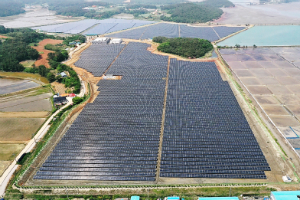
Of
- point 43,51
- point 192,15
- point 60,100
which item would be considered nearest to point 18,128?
point 60,100

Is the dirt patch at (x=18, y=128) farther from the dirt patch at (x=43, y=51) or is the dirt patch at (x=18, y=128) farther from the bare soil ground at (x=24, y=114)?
the dirt patch at (x=43, y=51)

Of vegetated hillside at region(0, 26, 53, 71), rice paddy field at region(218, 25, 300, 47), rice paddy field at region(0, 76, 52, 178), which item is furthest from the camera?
rice paddy field at region(218, 25, 300, 47)

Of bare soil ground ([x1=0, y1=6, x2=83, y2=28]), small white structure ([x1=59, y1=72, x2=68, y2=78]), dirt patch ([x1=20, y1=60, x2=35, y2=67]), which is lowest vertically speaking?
small white structure ([x1=59, y1=72, x2=68, y2=78])

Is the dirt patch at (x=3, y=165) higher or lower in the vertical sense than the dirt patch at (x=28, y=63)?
lower

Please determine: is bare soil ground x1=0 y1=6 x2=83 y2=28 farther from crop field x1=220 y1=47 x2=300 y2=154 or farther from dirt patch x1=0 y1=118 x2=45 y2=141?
crop field x1=220 y1=47 x2=300 y2=154

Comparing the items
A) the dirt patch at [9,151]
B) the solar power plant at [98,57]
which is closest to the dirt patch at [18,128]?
the dirt patch at [9,151]

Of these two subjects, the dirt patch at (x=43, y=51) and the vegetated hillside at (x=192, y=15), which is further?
the vegetated hillside at (x=192, y=15)

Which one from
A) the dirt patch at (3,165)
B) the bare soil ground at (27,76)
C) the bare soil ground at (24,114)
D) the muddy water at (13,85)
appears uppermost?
the bare soil ground at (27,76)

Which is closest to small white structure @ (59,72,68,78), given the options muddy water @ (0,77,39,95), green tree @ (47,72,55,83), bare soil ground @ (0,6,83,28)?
green tree @ (47,72,55,83)
